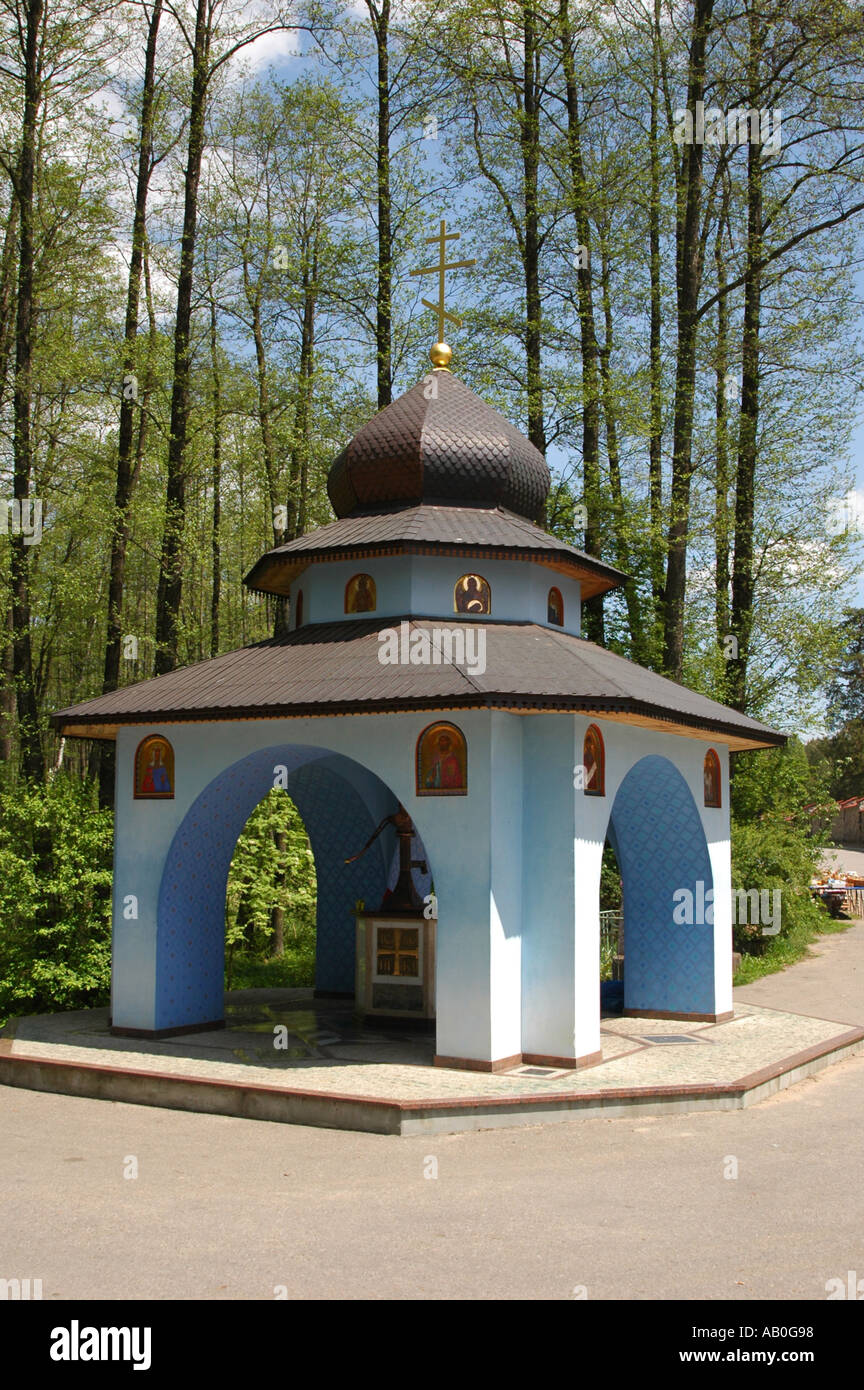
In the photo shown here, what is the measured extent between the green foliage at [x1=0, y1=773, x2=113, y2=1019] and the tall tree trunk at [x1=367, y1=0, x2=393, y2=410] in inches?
423

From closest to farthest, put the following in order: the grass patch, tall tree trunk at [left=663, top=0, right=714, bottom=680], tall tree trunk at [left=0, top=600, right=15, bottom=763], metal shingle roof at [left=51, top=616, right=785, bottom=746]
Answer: metal shingle roof at [left=51, top=616, right=785, bottom=746]
tall tree trunk at [left=0, top=600, right=15, bottom=763]
the grass patch
tall tree trunk at [left=663, top=0, right=714, bottom=680]

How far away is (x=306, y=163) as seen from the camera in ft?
80.5

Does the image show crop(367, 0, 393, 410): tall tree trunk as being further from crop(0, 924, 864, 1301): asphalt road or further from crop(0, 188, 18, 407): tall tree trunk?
crop(0, 924, 864, 1301): asphalt road

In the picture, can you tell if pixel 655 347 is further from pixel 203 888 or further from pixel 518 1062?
pixel 518 1062

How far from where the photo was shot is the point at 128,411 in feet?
65.7

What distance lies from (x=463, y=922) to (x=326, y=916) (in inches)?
223

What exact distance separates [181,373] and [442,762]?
464 inches

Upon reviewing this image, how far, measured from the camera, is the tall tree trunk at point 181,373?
1989 cm

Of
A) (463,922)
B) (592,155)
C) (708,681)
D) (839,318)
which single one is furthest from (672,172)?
(463,922)

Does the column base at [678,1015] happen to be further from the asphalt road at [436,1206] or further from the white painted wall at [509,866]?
the asphalt road at [436,1206]

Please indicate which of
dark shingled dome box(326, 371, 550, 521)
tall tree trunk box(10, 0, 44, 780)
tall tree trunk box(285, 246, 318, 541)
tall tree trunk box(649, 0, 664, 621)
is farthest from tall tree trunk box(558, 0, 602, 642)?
tall tree trunk box(10, 0, 44, 780)

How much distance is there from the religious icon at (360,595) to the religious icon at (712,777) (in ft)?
13.7

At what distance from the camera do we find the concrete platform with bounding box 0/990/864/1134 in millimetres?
9766

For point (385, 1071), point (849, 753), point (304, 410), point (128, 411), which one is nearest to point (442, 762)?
point (385, 1071)
